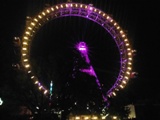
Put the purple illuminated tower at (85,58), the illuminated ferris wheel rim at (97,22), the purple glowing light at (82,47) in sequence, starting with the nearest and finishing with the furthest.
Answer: the purple illuminated tower at (85,58) → the purple glowing light at (82,47) → the illuminated ferris wheel rim at (97,22)

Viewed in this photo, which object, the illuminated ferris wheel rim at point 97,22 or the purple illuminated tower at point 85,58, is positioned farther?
the illuminated ferris wheel rim at point 97,22

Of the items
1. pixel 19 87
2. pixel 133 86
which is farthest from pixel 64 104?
pixel 133 86

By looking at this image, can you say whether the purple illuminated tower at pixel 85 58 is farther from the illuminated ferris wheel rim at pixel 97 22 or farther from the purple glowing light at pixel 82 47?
the illuminated ferris wheel rim at pixel 97 22

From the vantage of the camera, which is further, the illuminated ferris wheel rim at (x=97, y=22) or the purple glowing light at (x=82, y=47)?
the illuminated ferris wheel rim at (x=97, y=22)

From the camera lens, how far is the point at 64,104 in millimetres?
13422

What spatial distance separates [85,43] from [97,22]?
265 centimetres

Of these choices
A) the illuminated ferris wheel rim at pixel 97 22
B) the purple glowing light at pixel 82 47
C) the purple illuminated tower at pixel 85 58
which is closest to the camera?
the purple illuminated tower at pixel 85 58

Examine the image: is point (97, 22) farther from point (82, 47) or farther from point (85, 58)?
point (85, 58)

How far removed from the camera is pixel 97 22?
18.6 m

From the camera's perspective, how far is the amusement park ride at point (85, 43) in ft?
51.2

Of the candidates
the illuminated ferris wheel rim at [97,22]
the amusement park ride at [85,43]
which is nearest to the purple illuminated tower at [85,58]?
the amusement park ride at [85,43]

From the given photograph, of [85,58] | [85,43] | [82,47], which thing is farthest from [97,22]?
[85,58]

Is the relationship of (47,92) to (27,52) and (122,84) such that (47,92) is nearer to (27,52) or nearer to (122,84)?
(27,52)

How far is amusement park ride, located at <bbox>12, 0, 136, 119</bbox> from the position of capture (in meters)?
15.6
